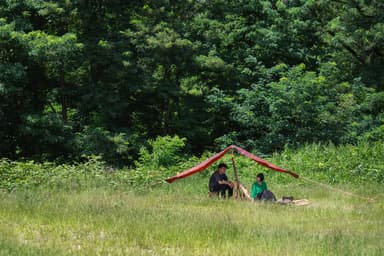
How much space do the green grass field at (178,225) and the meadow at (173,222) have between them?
A: 0.01 metres

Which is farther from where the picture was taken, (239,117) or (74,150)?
(239,117)

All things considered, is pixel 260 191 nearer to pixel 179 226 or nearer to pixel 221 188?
pixel 221 188

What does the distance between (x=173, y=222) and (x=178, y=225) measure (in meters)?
0.40

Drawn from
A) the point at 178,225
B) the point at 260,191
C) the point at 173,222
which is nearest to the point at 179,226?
the point at 178,225

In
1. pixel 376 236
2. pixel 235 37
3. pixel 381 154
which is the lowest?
pixel 376 236

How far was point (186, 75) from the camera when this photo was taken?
28.3 meters

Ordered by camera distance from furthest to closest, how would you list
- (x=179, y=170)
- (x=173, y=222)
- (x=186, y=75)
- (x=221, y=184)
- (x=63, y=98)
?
(x=186, y=75) < (x=63, y=98) < (x=179, y=170) < (x=221, y=184) < (x=173, y=222)

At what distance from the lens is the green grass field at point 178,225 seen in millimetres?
8422

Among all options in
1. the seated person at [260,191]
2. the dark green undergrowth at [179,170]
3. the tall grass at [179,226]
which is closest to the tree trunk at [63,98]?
the dark green undergrowth at [179,170]

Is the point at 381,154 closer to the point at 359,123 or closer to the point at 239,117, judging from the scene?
the point at 359,123

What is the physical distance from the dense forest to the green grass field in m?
9.31

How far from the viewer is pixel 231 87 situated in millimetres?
29297

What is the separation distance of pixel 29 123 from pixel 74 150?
2.27m

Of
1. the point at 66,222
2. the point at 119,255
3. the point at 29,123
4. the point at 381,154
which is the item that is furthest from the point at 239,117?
the point at 119,255
